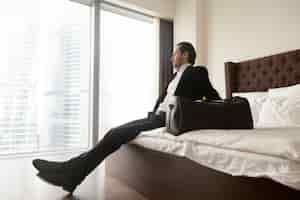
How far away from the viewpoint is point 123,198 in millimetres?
1975

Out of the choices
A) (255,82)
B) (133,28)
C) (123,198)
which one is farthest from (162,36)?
(123,198)

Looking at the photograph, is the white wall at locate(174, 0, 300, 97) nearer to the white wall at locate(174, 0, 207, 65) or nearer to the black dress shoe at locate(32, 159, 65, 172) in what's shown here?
the white wall at locate(174, 0, 207, 65)

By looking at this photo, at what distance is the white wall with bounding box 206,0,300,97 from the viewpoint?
9.61 feet

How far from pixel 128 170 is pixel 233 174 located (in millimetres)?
1086

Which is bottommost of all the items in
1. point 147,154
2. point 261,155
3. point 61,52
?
point 147,154

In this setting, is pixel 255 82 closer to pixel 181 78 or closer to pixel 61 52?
pixel 181 78

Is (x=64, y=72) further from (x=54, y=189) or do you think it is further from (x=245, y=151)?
(x=245, y=151)

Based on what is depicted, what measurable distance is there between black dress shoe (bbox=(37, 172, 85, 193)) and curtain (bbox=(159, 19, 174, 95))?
8.05ft

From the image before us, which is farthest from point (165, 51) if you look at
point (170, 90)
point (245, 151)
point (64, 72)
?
point (245, 151)

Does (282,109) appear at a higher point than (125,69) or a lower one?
lower

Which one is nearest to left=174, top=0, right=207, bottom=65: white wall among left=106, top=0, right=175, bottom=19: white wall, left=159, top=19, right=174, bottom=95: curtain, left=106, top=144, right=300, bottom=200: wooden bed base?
left=106, top=0, right=175, bottom=19: white wall

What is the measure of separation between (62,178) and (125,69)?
2.35 m

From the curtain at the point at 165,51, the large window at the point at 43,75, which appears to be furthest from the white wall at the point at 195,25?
the large window at the point at 43,75

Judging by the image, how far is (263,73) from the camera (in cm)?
307
